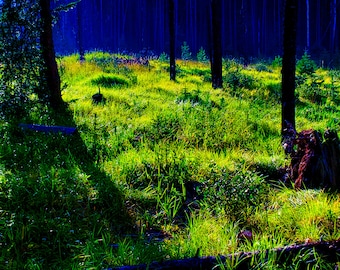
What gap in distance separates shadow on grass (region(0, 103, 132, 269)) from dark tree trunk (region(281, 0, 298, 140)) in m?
3.55

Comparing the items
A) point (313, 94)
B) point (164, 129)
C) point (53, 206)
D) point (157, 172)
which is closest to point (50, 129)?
point (164, 129)

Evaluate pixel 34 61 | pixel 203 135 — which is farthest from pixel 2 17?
pixel 203 135

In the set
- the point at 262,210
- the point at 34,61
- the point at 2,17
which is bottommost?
the point at 262,210

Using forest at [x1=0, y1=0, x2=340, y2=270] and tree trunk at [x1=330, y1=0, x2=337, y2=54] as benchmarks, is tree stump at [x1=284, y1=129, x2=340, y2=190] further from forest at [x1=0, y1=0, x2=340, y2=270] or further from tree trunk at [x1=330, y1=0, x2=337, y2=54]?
tree trunk at [x1=330, y1=0, x2=337, y2=54]

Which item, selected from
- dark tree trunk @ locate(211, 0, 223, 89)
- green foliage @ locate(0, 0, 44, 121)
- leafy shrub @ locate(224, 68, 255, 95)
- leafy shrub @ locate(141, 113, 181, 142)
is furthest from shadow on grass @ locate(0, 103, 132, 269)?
leafy shrub @ locate(224, 68, 255, 95)

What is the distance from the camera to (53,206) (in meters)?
4.34

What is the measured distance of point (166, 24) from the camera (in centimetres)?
4744

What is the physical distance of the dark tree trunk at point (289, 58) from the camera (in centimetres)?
659

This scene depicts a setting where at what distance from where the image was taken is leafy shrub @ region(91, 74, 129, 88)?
11.9 m

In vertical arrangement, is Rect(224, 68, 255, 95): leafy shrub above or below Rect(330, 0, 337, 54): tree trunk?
below

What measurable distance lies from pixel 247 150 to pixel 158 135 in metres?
1.69

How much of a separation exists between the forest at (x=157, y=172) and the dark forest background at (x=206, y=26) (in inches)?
913

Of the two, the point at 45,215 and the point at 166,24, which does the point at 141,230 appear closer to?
the point at 45,215

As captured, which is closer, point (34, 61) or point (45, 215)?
point (45, 215)
